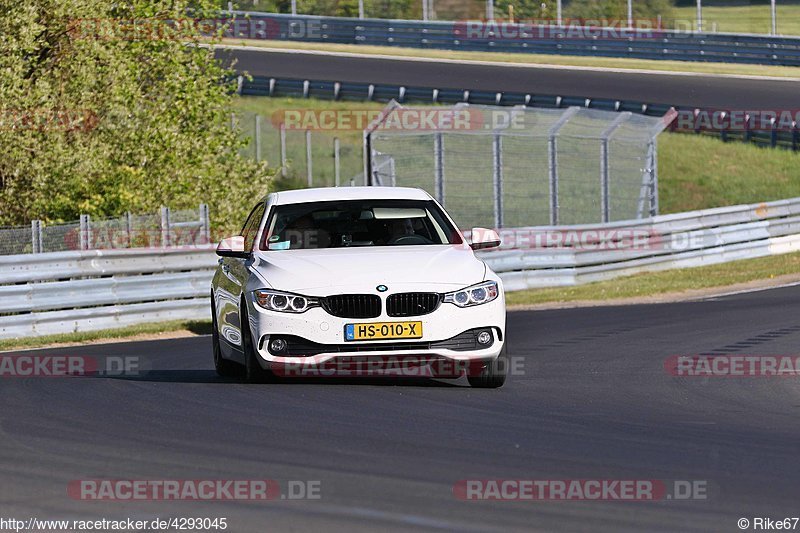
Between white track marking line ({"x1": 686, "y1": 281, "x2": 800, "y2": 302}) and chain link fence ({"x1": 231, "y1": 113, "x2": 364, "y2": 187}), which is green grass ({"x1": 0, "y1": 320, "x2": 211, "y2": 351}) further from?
chain link fence ({"x1": 231, "y1": 113, "x2": 364, "y2": 187})

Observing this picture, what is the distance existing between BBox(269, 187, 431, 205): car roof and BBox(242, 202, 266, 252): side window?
196 mm

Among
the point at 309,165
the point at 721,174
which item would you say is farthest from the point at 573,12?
the point at 309,165

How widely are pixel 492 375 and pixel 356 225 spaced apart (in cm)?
171

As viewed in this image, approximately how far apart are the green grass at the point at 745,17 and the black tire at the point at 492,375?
40003mm

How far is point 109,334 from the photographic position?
59.6 feet

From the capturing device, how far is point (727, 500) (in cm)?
637

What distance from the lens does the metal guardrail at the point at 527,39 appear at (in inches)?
1727

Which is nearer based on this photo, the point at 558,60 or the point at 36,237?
the point at 36,237

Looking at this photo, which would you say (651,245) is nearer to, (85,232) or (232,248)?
(85,232)

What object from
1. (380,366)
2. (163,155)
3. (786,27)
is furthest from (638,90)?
(380,366)

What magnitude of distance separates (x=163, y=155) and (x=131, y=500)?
768 inches

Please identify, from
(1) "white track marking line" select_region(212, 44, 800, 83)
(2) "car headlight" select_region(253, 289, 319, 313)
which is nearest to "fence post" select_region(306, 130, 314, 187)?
(1) "white track marking line" select_region(212, 44, 800, 83)

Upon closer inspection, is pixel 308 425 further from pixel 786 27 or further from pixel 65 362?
pixel 786 27

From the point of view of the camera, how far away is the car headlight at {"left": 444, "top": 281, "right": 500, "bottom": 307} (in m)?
10.3
